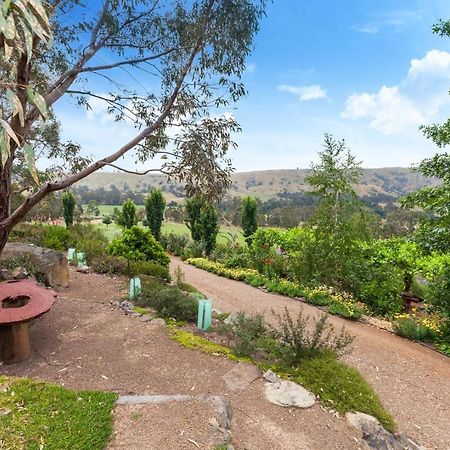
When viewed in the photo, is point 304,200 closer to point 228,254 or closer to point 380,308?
point 228,254

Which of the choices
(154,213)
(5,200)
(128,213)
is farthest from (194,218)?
(5,200)

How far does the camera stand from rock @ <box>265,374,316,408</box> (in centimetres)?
389

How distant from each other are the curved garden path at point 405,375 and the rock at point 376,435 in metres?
0.39

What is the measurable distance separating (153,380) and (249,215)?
16.2 meters

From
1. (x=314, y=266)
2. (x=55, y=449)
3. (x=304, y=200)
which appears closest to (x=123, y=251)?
(x=314, y=266)

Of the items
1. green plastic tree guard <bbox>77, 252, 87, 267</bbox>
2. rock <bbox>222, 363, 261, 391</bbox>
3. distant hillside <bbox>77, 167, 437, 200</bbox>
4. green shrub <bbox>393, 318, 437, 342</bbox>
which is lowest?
green shrub <bbox>393, 318, 437, 342</bbox>

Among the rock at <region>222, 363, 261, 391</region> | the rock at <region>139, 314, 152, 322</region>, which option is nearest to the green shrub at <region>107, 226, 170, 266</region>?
the rock at <region>139, 314, 152, 322</region>

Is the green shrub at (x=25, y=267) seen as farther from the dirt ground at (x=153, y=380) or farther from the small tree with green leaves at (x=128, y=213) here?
the small tree with green leaves at (x=128, y=213)

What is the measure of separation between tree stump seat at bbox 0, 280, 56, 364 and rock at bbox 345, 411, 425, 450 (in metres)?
4.05

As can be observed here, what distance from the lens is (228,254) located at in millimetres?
16141

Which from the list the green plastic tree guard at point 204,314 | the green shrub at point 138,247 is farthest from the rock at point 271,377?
the green shrub at point 138,247

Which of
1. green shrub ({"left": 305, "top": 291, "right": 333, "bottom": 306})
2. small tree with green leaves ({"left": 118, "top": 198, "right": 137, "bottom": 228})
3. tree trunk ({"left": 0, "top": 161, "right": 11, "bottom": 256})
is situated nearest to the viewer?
tree trunk ({"left": 0, "top": 161, "right": 11, "bottom": 256})

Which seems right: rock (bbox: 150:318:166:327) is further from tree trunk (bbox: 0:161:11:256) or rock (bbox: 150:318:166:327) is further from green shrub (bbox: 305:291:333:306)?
green shrub (bbox: 305:291:333:306)

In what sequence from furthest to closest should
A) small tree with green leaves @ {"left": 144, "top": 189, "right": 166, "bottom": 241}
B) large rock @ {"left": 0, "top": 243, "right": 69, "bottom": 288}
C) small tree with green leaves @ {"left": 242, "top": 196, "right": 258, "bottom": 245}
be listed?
1. small tree with green leaves @ {"left": 144, "top": 189, "right": 166, "bottom": 241}
2. small tree with green leaves @ {"left": 242, "top": 196, "right": 258, "bottom": 245}
3. large rock @ {"left": 0, "top": 243, "right": 69, "bottom": 288}
